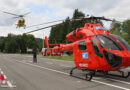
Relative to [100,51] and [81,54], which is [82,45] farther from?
[100,51]

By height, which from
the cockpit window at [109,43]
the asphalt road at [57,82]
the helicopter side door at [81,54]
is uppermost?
the cockpit window at [109,43]

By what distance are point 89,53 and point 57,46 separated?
213 inches

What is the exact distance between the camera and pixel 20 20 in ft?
58.5

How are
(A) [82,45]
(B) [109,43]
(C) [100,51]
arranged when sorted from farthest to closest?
1. (A) [82,45]
2. (C) [100,51]
3. (B) [109,43]

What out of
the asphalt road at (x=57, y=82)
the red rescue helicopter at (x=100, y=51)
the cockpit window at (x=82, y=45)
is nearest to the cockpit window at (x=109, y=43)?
the red rescue helicopter at (x=100, y=51)

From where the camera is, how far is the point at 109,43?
7598 mm

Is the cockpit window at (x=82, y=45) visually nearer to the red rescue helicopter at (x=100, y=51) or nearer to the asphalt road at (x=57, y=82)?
the red rescue helicopter at (x=100, y=51)

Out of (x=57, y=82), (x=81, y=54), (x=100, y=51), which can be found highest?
(x=100, y=51)

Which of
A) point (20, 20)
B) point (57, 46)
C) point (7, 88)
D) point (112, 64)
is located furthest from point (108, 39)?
point (20, 20)

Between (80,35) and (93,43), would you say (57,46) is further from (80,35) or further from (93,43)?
(93,43)

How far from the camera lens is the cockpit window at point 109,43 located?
7453mm

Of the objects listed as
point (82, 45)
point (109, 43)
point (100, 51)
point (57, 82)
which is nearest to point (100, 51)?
point (100, 51)

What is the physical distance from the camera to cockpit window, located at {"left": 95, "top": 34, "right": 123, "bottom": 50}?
7453mm

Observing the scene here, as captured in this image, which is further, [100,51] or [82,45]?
[82,45]
